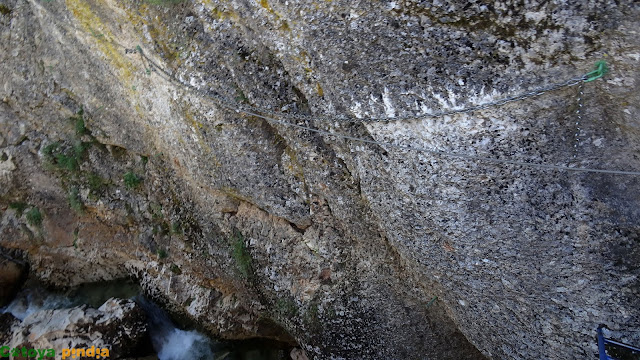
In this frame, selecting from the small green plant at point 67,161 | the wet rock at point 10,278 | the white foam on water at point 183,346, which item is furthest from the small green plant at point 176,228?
the wet rock at point 10,278

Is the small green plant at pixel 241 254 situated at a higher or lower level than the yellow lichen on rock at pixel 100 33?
lower

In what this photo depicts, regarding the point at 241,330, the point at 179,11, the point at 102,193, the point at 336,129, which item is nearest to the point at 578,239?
the point at 336,129

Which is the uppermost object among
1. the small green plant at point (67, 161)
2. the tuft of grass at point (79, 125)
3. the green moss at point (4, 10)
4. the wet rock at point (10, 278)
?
the green moss at point (4, 10)

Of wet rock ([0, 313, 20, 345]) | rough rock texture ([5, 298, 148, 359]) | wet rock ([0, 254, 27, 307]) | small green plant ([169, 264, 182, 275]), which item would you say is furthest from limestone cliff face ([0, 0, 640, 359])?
wet rock ([0, 313, 20, 345])

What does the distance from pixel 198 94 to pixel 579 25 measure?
4.18 metres

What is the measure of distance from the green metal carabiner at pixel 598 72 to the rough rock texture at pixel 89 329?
7.32m

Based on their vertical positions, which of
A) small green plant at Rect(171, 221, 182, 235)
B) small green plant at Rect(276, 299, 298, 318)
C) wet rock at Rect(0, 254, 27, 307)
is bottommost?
small green plant at Rect(276, 299, 298, 318)

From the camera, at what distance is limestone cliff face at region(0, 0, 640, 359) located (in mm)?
3971

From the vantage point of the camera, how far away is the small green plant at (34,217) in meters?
8.96

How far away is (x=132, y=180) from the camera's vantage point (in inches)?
323

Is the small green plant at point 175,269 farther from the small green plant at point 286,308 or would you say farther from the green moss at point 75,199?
the small green plant at point 286,308

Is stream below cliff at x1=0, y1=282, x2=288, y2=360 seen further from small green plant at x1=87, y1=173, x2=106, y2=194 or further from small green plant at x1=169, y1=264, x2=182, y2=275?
small green plant at x1=87, y1=173, x2=106, y2=194

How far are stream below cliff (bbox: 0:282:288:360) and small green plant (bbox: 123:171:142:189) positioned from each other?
1.98 m

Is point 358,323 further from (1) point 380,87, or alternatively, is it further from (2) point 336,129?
(1) point 380,87
